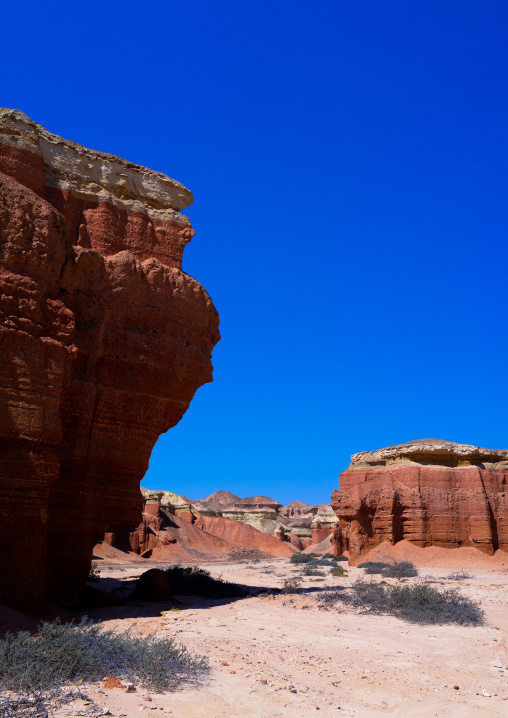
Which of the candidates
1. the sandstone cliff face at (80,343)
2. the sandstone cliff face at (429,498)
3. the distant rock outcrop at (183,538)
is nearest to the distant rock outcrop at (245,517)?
the distant rock outcrop at (183,538)

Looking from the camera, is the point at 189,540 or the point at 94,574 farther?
the point at 189,540

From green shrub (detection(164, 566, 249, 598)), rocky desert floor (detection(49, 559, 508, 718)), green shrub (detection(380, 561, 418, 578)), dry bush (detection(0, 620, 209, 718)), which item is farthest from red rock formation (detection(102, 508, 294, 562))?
dry bush (detection(0, 620, 209, 718))

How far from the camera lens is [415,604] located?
12.3m

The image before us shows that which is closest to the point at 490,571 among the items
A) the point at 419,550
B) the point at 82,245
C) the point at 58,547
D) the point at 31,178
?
the point at 419,550

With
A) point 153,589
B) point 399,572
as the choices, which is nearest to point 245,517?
point 399,572

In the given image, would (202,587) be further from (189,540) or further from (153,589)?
(189,540)

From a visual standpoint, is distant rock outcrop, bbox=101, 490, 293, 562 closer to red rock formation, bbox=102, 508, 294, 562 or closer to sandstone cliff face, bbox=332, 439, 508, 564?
red rock formation, bbox=102, 508, 294, 562

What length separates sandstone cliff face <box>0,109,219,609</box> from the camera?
30.9 ft

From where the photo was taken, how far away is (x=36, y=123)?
12.3 meters

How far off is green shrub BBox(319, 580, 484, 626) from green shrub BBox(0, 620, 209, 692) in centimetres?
640

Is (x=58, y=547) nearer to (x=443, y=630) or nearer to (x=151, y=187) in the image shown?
(x=443, y=630)

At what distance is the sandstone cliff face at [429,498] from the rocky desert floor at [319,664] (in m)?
17.6

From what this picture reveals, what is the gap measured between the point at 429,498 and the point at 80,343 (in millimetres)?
24691

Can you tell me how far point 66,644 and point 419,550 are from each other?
26748mm
